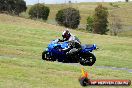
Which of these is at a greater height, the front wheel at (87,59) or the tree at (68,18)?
the front wheel at (87,59)

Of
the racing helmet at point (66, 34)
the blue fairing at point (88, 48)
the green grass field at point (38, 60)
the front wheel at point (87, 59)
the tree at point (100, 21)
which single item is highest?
the racing helmet at point (66, 34)

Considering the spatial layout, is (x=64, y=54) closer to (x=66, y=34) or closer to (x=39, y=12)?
(x=66, y=34)

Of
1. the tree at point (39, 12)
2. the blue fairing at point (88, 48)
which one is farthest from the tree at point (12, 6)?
the blue fairing at point (88, 48)

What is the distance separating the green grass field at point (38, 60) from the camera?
2670 centimetres

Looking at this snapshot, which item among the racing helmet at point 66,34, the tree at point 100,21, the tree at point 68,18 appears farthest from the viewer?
the tree at point 100,21

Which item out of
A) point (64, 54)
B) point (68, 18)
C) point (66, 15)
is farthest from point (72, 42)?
point (68, 18)

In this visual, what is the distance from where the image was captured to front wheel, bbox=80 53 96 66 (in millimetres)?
26750

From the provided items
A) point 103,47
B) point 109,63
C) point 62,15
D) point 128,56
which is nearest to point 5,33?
point 103,47

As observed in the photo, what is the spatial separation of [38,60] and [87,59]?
9455 millimetres

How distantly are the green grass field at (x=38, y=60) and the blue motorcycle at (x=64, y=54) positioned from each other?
1.34 metres

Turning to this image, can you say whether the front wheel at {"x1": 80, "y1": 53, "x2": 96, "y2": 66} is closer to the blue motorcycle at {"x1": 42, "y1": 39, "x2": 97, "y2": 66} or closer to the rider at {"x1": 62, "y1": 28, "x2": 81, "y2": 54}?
the blue motorcycle at {"x1": 42, "y1": 39, "x2": 97, "y2": 66}

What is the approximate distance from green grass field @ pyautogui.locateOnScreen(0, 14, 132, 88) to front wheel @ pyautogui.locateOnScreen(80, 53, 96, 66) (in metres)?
1.32

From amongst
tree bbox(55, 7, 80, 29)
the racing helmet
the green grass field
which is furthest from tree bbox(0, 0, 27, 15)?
the racing helmet

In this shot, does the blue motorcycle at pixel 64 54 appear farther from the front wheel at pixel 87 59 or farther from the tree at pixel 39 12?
the tree at pixel 39 12
